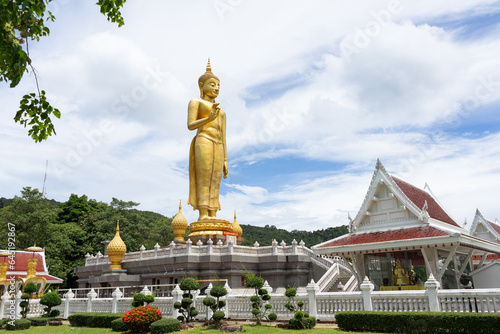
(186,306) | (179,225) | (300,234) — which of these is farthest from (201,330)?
(300,234)

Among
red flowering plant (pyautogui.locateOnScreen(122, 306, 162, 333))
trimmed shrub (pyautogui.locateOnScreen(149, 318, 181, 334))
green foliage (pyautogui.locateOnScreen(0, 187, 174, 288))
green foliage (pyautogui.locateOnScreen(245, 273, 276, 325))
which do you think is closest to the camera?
trimmed shrub (pyautogui.locateOnScreen(149, 318, 181, 334))

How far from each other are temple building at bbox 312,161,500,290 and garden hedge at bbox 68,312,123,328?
9747 mm

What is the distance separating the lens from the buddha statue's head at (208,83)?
33656 mm

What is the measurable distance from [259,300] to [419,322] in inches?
243

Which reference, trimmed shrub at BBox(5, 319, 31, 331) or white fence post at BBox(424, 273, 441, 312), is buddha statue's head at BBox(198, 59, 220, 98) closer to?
trimmed shrub at BBox(5, 319, 31, 331)

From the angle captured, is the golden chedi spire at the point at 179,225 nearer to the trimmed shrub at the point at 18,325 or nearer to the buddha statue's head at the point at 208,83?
the buddha statue's head at the point at 208,83

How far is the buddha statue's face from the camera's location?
110ft

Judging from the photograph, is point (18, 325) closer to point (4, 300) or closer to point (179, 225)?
point (4, 300)

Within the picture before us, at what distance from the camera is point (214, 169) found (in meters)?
33.3

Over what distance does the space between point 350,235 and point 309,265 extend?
831cm

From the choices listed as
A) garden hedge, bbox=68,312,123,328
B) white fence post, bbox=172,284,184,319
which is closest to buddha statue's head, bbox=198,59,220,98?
white fence post, bbox=172,284,184,319

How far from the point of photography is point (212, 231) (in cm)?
3058

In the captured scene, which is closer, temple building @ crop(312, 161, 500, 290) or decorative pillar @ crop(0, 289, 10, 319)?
temple building @ crop(312, 161, 500, 290)

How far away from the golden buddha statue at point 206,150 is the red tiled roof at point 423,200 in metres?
15.8
